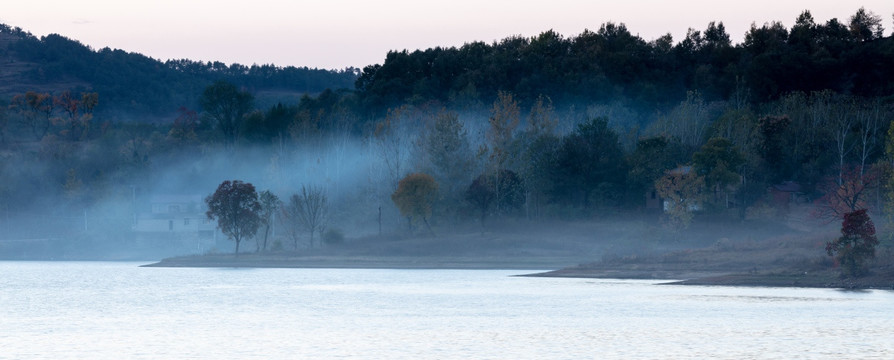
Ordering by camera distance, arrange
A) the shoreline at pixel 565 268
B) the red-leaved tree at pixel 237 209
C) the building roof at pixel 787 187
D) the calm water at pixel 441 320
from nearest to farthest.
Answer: the calm water at pixel 441 320 < the shoreline at pixel 565 268 < the red-leaved tree at pixel 237 209 < the building roof at pixel 787 187

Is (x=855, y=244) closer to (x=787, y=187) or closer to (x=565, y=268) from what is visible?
(x=565, y=268)

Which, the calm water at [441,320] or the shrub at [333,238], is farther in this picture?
the shrub at [333,238]

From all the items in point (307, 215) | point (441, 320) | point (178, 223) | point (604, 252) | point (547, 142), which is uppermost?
point (547, 142)

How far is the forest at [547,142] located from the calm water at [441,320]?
25.7 m

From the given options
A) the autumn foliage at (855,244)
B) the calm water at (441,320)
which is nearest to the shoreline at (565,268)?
the autumn foliage at (855,244)

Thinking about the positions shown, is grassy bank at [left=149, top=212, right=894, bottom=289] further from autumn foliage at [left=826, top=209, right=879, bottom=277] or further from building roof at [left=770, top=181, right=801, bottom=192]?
building roof at [left=770, top=181, right=801, bottom=192]

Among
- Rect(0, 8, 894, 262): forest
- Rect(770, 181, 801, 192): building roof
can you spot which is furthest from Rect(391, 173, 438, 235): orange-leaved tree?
Rect(770, 181, 801, 192): building roof

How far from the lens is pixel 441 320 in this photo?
57969 millimetres

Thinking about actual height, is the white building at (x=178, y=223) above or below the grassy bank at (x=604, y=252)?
above

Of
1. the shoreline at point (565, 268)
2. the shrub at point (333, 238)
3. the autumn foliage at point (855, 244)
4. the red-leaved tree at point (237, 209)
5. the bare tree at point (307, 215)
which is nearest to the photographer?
the autumn foliage at point (855, 244)

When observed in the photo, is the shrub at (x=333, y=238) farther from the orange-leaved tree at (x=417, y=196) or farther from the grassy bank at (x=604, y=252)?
the orange-leaved tree at (x=417, y=196)

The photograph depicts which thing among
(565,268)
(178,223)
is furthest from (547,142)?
(178,223)

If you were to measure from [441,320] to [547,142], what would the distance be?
60180 mm

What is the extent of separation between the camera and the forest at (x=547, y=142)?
109m
